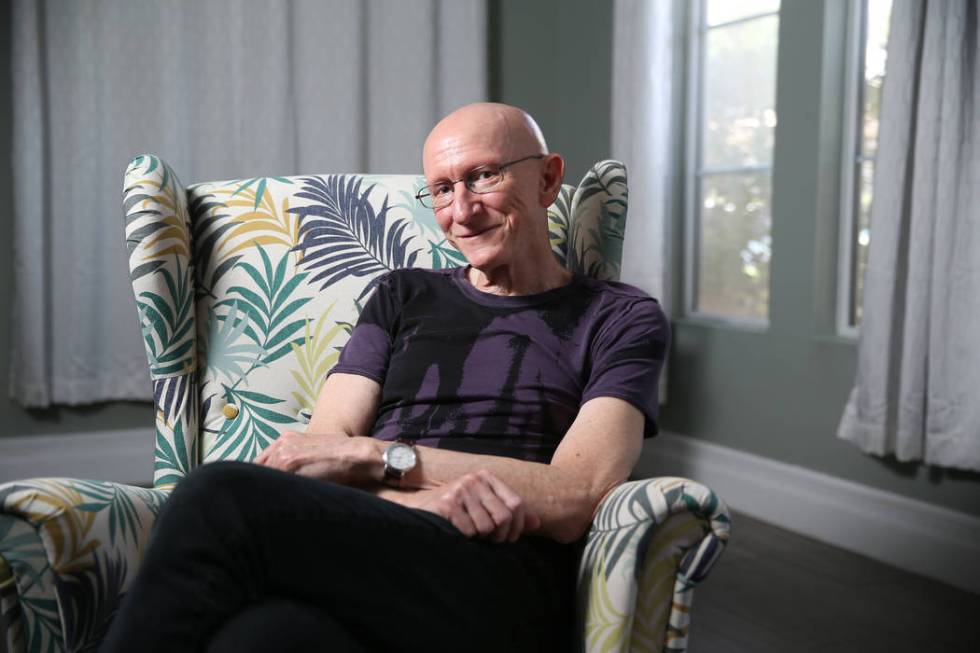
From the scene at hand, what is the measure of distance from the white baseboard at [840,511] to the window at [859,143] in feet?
1.59

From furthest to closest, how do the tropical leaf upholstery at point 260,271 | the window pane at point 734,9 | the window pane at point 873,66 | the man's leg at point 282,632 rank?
the window pane at point 734,9
the window pane at point 873,66
the tropical leaf upholstery at point 260,271
the man's leg at point 282,632

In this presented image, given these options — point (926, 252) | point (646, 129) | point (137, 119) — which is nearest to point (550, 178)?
point (926, 252)

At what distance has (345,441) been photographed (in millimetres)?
1379

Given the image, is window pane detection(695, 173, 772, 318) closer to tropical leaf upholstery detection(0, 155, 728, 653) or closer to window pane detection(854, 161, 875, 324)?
window pane detection(854, 161, 875, 324)

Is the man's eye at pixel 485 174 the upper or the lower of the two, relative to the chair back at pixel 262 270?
upper

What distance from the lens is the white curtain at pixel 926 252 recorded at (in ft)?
7.64

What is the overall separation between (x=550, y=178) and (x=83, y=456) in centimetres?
244

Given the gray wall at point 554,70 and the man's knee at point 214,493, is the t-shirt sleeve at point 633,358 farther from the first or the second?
the gray wall at point 554,70

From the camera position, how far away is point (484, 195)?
1.59 m

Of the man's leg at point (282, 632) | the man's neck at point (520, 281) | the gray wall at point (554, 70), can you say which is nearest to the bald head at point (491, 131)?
the man's neck at point (520, 281)

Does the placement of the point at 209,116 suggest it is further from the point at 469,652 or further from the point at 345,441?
the point at 469,652

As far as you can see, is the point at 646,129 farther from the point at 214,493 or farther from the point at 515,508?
the point at 214,493

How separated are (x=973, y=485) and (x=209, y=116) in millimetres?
2655

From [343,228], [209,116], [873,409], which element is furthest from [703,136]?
[343,228]
